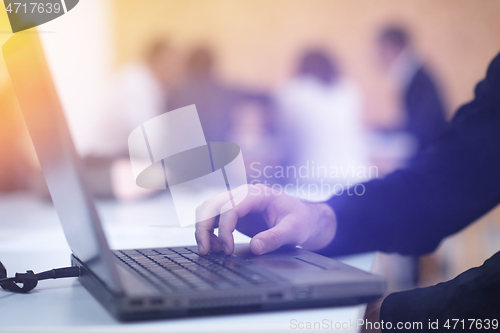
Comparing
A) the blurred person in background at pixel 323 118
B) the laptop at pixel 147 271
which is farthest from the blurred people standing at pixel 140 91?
the laptop at pixel 147 271

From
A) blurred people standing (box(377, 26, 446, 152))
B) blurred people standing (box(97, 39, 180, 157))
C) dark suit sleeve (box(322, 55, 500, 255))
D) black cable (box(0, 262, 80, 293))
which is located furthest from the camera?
blurred people standing (box(97, 39, 180, 157))

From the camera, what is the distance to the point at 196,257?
388mm

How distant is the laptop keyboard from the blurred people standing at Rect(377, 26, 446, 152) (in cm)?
126

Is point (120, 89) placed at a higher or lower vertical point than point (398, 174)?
higher

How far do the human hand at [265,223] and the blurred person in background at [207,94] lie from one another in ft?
7.05

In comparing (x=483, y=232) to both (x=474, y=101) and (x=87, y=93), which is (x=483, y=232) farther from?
(x=87, y=93)

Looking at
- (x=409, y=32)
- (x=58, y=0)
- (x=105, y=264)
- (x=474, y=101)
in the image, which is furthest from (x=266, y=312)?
(x=409, y=32)

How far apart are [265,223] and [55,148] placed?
0.27 metres

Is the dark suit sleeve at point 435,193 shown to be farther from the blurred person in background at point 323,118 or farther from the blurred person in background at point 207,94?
the blurred person in background at point 207,94

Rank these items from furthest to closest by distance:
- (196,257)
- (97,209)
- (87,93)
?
(87,93), (196,257), (97,209)

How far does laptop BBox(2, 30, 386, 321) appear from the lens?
0.24 metres

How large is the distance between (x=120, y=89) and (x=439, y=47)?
2.29 metres

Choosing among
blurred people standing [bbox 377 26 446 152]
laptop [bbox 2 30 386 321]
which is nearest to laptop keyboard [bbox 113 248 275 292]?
laptop [bbox 2 30 386 321]

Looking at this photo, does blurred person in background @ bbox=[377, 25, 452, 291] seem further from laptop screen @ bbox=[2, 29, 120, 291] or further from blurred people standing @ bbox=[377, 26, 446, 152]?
laptop screen @ bbox=[2, 29, 120, 291]
